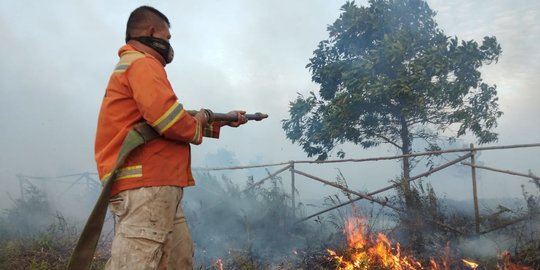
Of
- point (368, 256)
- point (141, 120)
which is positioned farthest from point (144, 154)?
point (368, 256)

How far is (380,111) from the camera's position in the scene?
322 inches

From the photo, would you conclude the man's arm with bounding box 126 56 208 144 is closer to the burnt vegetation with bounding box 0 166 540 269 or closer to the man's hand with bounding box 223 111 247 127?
the man's hand with bounding box 223 111 247 127

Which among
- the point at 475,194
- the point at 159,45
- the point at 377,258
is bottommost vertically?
the point at 377,258

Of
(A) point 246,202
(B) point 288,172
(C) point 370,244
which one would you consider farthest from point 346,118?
(C) point 370,244

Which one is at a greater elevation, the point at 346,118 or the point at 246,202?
the point at 346,118

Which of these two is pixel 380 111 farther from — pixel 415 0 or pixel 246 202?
pixel 246 202

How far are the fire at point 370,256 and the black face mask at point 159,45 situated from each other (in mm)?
3199

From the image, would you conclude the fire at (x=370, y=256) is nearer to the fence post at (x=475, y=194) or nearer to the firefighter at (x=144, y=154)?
the fence post at (x=475, y=194)

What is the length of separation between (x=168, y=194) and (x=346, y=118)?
6148mm

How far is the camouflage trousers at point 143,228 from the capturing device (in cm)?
215

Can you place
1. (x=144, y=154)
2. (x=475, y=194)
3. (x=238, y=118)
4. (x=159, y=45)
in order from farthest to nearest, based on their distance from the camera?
(x=475, y=194) → (x=238, y=118) → (x=159, y=45) → (x=144, y=154)

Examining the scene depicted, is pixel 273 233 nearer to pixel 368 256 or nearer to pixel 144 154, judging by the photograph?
pixel 368 256

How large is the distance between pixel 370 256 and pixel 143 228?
319 cm

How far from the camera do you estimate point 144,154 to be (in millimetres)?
2318
